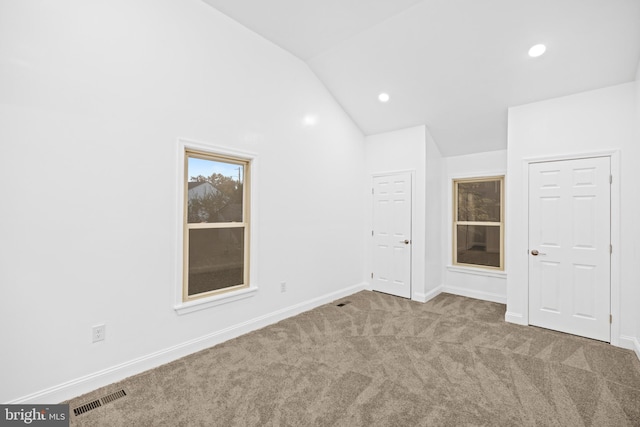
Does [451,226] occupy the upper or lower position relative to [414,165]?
lower

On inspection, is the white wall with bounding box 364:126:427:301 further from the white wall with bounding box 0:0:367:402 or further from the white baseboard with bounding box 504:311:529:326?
the white wall with bounding box 0:0:367:402

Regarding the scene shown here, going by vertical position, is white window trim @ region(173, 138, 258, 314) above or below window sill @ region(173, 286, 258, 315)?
above

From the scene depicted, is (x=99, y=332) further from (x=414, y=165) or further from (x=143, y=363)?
(x=414, y=165)

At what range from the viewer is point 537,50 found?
3.12 m

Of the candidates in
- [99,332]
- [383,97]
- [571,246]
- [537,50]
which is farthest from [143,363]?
[537,50]

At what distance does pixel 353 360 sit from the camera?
2.75 meters

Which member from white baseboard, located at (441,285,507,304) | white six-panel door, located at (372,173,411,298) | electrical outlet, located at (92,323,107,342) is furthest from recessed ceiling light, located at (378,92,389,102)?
electrical outlet, located at (92,323,107,342)

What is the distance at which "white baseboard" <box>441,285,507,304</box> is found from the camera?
4.55 m

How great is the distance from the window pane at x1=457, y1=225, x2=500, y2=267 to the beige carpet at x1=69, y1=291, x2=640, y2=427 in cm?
151

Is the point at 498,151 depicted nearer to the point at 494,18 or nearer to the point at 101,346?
the point at 494,18

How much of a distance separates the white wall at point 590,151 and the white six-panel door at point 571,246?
0.27 feet

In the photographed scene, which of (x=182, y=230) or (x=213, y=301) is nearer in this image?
(x=182, y=230)

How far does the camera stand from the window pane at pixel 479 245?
15.8 feet

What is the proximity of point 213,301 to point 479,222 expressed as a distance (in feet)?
14.0
